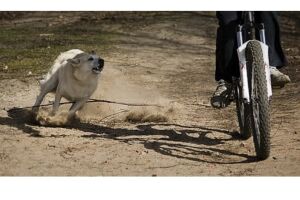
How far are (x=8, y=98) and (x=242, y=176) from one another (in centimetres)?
395

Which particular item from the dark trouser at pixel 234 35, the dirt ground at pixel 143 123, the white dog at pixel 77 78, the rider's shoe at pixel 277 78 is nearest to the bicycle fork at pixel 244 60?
the dark trouser at pixel 234 35

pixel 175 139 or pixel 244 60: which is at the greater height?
pixel 244 60

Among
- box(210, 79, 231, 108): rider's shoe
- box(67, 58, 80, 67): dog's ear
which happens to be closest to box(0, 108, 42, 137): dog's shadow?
box(67, 58, 80, 67): dog's ear

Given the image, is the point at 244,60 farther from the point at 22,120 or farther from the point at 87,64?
the point at 22,120

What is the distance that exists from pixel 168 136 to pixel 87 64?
1349mm

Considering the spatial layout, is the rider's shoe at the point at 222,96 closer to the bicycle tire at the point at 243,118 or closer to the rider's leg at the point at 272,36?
the bicycle tire at the point at 243,118

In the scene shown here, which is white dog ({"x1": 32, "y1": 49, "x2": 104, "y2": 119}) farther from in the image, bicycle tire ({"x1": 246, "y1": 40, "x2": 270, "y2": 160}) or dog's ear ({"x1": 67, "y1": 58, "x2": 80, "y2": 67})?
bicycle tire ({"x1": 246, "y1": 40, "x2": 270, "y2": 160})

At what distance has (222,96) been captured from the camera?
18.3ft

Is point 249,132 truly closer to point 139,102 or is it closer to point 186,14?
point 139,102

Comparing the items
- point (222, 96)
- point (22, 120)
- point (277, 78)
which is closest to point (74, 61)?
point (22, 120)

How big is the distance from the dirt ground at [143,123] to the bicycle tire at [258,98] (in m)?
0.20

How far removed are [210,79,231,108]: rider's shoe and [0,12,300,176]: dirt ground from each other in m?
0.39

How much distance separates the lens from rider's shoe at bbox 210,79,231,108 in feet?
18.2

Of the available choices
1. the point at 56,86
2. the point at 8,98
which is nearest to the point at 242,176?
the point at 56,86
